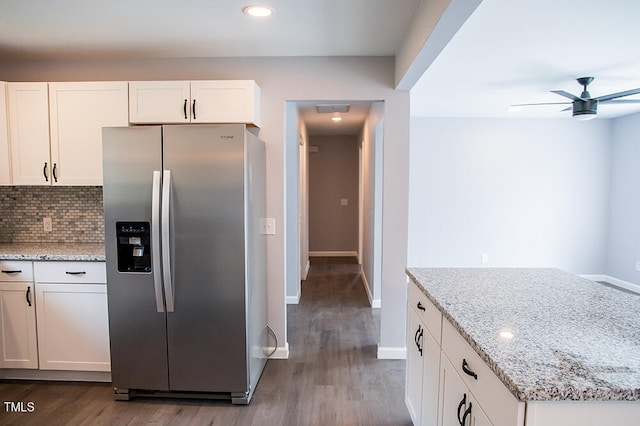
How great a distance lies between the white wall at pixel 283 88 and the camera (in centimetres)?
278

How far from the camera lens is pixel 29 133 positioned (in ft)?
8.68

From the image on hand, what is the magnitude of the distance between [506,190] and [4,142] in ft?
18.5

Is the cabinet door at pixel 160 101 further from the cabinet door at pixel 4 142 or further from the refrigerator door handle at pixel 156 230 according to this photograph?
the cabinet door at pixel 4 142

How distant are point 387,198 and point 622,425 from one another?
6.67 feet

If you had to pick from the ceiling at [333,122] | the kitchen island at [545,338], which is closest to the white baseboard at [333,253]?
the ceiling at [333,122]

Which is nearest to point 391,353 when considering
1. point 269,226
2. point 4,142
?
point 269,226

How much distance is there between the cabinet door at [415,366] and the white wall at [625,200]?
474 centimetres

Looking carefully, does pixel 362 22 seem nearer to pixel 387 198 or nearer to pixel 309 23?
pixel 309 23

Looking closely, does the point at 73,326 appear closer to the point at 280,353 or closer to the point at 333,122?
the point at 280,353

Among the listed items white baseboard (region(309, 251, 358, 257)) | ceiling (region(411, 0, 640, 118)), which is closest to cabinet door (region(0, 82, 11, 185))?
ceiling (region(411, 0, 640, 118))

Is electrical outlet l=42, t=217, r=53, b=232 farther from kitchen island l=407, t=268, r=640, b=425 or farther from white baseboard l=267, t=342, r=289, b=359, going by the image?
kitchen island l=407, t=268, r=640, b=425

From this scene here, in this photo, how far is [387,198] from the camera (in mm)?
2826

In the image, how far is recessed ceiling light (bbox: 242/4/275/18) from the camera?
1998 mm

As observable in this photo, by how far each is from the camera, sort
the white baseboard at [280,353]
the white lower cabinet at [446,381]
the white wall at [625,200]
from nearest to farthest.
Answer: the white lower cabinet at [446,381], the white baseboard at [280,353], the white wall at [625,200]
